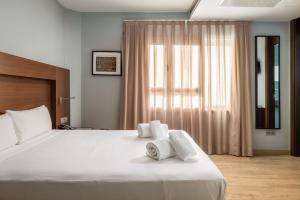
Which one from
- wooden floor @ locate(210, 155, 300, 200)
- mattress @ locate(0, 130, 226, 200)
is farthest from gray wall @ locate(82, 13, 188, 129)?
mattress @ locate(0, 130, 226, 200)

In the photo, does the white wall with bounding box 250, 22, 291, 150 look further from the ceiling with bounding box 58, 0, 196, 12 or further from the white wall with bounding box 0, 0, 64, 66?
the white wall with bounding box 0, 0, 64, 66

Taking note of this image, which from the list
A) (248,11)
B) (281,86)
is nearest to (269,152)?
(281,86)

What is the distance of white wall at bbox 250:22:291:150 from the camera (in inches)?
164

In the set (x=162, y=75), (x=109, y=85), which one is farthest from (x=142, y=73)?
(x=109, y=85)

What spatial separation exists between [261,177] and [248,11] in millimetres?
2307

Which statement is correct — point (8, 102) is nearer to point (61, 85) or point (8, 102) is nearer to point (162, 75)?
point (61, 85)

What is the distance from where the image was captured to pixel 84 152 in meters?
1.96

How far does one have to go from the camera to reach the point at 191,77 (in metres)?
4.11

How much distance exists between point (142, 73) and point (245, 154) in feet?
7.04

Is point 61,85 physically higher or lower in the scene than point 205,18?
lower

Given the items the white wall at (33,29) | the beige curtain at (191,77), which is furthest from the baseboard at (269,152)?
the white wall at (33,29)

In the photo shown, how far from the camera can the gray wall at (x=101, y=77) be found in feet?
13.7

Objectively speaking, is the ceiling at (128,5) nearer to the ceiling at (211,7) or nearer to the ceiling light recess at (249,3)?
the ceiling at (211,7)

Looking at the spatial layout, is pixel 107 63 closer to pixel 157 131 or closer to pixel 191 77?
pixel 191 77
